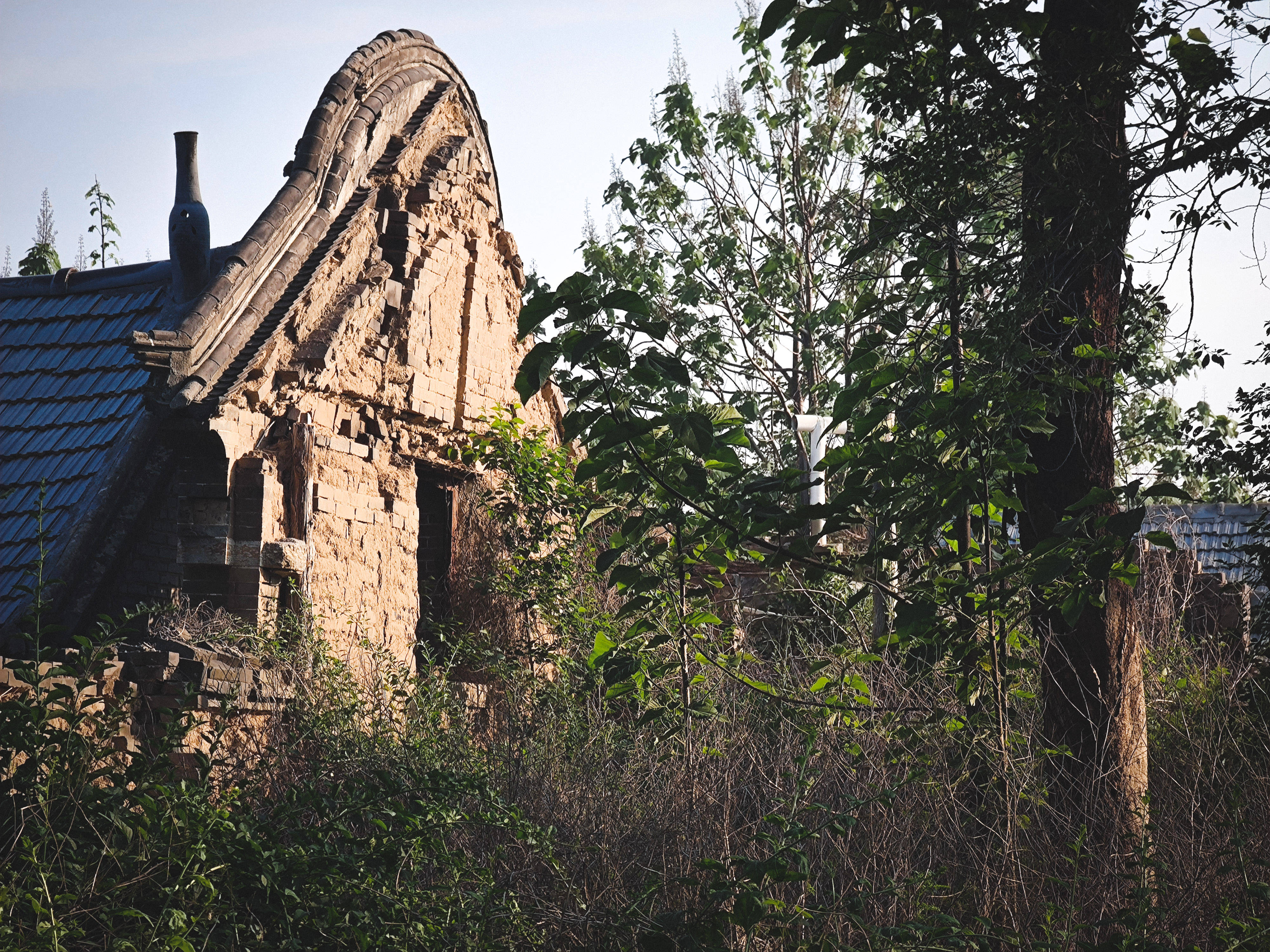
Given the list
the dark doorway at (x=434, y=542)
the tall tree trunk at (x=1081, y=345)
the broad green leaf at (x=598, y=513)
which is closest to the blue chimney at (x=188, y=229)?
the dark doorway at (x=434, y=542)

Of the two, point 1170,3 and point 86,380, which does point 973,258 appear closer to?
point 1170,3

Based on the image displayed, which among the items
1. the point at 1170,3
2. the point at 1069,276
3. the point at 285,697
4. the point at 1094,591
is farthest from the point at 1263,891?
the point at 285,697

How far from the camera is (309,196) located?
28.8 ft

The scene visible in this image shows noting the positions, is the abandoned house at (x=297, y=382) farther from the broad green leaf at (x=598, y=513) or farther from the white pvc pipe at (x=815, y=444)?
the broad green leaf at (x=598, y=513)

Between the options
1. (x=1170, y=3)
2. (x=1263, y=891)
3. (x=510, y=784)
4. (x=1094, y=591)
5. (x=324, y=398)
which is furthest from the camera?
(x=324, y=398)

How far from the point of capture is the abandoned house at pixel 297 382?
7.72 m

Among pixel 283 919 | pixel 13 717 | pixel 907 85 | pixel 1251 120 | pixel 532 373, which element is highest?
pixel 907 85

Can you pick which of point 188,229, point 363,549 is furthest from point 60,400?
point 363,549

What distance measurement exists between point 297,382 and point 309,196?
1.61 m

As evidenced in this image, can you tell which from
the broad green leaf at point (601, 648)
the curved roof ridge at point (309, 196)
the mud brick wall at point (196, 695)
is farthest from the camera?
the curved roof ridge at point (309, 196)

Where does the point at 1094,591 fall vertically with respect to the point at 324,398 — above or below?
below

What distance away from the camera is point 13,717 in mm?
4348

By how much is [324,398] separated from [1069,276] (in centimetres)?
584

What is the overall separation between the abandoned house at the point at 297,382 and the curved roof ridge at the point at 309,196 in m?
0.02
